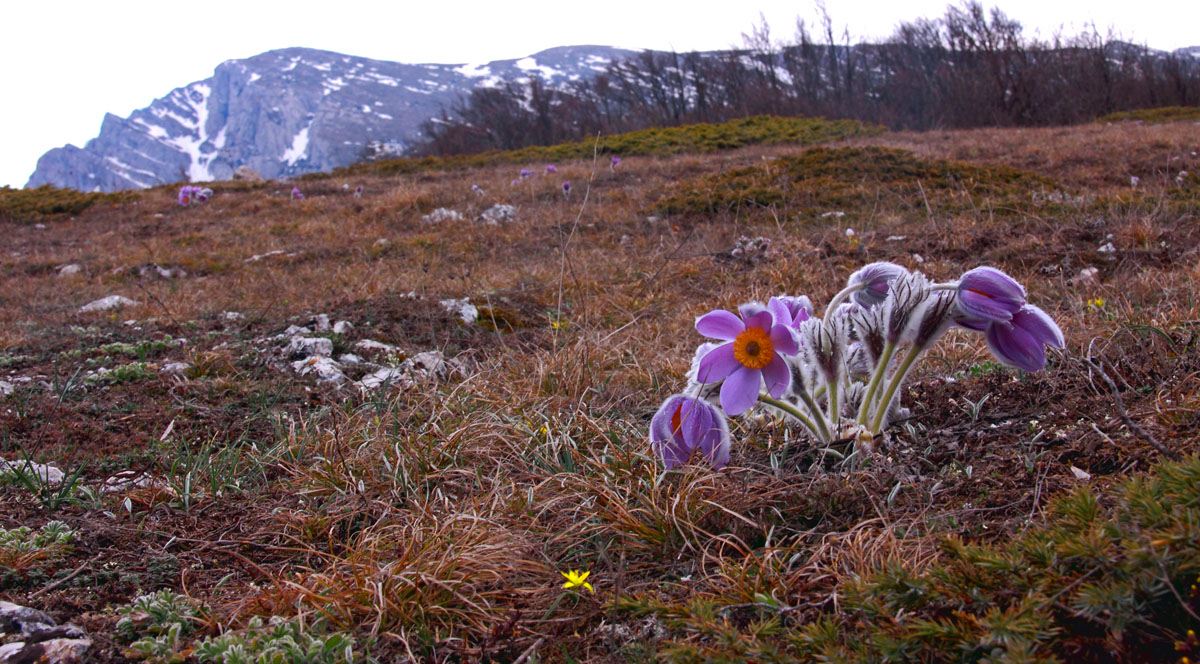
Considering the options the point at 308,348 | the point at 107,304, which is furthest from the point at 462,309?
the point at 107,304

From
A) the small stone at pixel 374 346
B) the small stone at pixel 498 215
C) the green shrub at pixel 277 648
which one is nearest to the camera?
the green shrub at pixel 277 648

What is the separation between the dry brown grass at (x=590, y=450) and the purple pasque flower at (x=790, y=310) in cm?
34

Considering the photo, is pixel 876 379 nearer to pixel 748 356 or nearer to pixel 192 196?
pixel 748 356

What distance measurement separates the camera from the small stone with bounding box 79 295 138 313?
506cm

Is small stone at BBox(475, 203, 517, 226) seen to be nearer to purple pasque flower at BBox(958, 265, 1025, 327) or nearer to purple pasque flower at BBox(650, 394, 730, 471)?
purple pasque flower at BBox(650, 394, 730, 471)

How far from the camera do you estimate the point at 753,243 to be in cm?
500

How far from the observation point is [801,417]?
1.68 metres

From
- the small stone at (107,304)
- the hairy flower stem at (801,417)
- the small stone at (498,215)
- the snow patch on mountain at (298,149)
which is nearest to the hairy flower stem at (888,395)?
the hairy flower stem at (801,417)

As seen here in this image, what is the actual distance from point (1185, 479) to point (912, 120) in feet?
111

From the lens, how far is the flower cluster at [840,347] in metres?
1.48

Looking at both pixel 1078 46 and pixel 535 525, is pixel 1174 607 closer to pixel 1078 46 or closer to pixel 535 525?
pixel 535 525

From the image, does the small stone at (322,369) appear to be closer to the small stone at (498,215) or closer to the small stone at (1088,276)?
the small stone at (1088,276)

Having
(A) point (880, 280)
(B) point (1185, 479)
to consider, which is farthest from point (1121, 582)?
(A) point (880, 280)

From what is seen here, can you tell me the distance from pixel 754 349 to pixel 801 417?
0.25m
